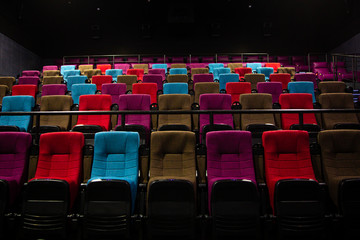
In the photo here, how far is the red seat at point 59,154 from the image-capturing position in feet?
7.53

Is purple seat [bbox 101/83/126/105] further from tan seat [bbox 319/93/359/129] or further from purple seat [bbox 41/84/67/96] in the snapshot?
tan seat [bbox 319/93/359/129]

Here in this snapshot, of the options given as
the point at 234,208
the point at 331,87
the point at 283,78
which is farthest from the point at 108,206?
the point at 283,78

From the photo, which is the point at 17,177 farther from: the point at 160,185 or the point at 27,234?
the point at 160,185

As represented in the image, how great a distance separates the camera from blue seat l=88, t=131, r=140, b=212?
229cm

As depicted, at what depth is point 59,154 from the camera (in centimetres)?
235

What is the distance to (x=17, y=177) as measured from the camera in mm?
2281

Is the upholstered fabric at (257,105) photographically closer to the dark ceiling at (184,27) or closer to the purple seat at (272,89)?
the purple seat at (272,89)

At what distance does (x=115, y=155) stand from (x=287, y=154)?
1.41 meters

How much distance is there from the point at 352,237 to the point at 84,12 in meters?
9.79

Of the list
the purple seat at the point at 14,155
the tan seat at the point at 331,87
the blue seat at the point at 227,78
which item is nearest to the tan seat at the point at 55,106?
the purple seat at the point at 14,155

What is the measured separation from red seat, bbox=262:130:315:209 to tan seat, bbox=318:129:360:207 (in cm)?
14

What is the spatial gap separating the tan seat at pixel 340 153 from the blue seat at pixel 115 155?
153 centimetres

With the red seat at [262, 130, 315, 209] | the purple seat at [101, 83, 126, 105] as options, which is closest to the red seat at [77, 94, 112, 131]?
the purple seat at [101, 83, 126, 105]

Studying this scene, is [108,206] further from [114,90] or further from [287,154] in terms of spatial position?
[114,90]
